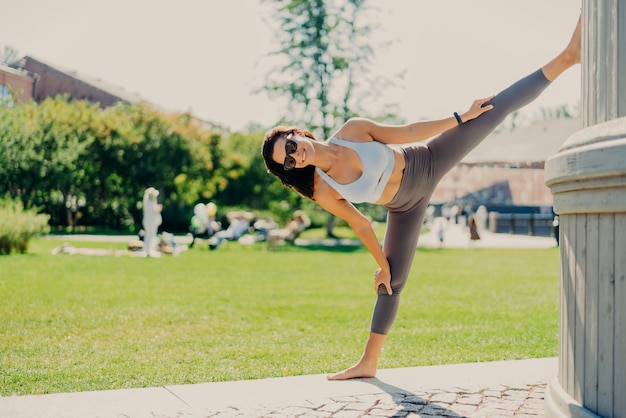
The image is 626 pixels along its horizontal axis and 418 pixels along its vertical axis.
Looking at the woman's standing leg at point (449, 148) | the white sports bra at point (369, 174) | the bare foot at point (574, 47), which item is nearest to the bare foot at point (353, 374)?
the woman's standing leg at point (449, 148)

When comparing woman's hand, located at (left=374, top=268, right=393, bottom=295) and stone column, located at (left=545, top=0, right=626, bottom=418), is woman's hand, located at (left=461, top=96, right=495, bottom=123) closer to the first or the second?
woman's hand, located at (left=374, top=268, right=393, bottom=295)

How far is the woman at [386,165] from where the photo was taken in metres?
4.27

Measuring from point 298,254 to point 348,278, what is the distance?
6551mm

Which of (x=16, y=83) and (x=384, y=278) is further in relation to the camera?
(x=16, y=83)

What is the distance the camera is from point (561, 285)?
324 cm

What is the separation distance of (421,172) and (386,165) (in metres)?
0.30

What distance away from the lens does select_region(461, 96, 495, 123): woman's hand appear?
173 inches

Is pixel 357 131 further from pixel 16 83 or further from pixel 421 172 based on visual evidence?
pixel 16 83

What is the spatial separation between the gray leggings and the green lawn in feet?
3.15

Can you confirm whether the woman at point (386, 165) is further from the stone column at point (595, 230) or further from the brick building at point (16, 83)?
the brick building at point (16, 83)

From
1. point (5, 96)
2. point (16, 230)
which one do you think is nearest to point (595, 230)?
point (5, 96)

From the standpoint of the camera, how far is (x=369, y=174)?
4.25m

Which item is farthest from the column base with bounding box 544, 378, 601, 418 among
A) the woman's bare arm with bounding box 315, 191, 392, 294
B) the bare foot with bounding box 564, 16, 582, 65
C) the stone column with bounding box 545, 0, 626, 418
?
the bare foot with bounding box 564, 16, 582, 65

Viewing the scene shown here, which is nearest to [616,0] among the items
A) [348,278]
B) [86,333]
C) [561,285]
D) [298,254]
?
[561,285]
